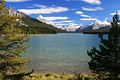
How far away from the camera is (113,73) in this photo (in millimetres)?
28672

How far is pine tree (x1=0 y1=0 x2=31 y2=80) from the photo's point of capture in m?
26.7

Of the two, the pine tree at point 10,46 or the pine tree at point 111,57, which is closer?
the pine tree at point 10,46

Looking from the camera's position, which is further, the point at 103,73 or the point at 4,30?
the point at 103,73

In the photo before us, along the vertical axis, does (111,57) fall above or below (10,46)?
below

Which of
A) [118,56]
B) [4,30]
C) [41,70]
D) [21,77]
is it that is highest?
[4,30]

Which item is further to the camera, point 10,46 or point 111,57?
point 111,57

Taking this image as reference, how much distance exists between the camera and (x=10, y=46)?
27.5 m

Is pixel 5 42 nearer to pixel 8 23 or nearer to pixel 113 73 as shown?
pixel 8 23

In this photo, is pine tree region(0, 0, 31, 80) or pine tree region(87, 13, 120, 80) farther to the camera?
pine tree region(87, 13, 120, 80)

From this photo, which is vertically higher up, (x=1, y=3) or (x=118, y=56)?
(x=1, y=3)

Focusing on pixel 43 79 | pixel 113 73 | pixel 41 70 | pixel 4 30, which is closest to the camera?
pixel 4 30

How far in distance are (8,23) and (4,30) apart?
710 mm

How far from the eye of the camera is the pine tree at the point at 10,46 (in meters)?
26.7

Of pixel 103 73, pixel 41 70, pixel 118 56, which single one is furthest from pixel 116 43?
pixel 41 70
